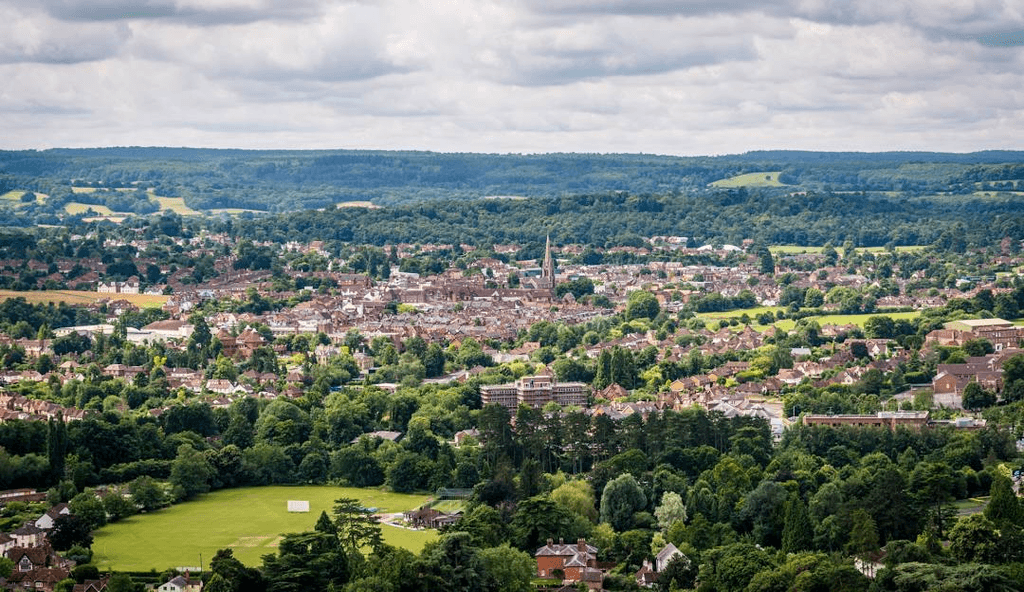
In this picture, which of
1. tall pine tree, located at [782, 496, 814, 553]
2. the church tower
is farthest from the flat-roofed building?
the church tower

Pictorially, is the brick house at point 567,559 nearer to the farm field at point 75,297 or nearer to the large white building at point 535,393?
the large white building at point 535,393

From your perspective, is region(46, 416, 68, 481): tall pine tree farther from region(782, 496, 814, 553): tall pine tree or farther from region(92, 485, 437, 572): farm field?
region(782, 496, 814, 553): tall pine tree

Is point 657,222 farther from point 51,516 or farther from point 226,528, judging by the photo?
point 51,516

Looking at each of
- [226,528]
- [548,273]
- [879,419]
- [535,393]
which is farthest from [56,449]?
[548,273]

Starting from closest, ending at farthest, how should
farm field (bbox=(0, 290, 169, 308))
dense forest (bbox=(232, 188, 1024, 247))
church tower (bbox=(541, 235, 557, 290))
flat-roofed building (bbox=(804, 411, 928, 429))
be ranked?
flat-roofed building (bbox=(804, 411, 928, 429)) → farm field (bbox=(0, 290, 169, 308)) → church tower (bbox=(541, 235, 557, 290)) → dense forest (bbox=(232, 188, 1024, 247))

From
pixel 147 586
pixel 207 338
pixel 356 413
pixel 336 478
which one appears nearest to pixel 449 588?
pixel 147 586

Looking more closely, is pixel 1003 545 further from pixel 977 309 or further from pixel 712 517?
pixel 977 309
